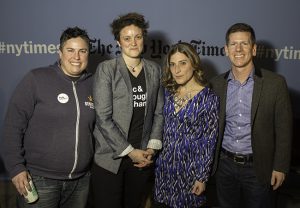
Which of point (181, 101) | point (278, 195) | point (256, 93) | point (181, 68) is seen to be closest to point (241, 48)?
point (256, 93)

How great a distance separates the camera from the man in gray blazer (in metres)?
2.05

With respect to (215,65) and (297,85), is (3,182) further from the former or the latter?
(297,85)

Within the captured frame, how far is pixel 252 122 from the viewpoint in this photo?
2.06m

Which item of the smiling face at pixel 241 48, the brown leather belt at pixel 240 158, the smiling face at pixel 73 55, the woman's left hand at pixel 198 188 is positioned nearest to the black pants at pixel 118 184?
the woman's left hand at pixel 198 188

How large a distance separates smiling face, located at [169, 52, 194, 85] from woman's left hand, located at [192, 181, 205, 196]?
66cm

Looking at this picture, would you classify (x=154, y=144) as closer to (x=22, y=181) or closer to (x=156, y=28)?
(x=22, y=181)

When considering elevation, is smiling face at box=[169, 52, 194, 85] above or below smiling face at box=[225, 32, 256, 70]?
below

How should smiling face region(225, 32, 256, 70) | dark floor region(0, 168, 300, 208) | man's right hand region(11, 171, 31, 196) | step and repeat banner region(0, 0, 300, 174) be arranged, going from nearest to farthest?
man's right hand region(11, 171, 31, 196) < smiling face region(225, 32, 256, 70) < step and repeat banner region(0, 0, 300, 174) < dark floor region(0, 168, 300, 208)

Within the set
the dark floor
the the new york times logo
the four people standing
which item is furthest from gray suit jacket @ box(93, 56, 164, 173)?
the dark floor

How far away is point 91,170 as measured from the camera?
7.00ft

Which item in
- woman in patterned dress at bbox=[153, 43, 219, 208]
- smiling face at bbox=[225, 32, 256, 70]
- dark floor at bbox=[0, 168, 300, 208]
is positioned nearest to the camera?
woman in patterned dress at bbox=[153, 43, 219, 208]

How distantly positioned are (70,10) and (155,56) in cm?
94

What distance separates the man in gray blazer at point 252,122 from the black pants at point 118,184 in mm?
585

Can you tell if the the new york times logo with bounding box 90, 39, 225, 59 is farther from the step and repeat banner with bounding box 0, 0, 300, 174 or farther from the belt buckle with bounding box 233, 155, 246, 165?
the belt buckle with bounding box 233, 155, 246, 165
